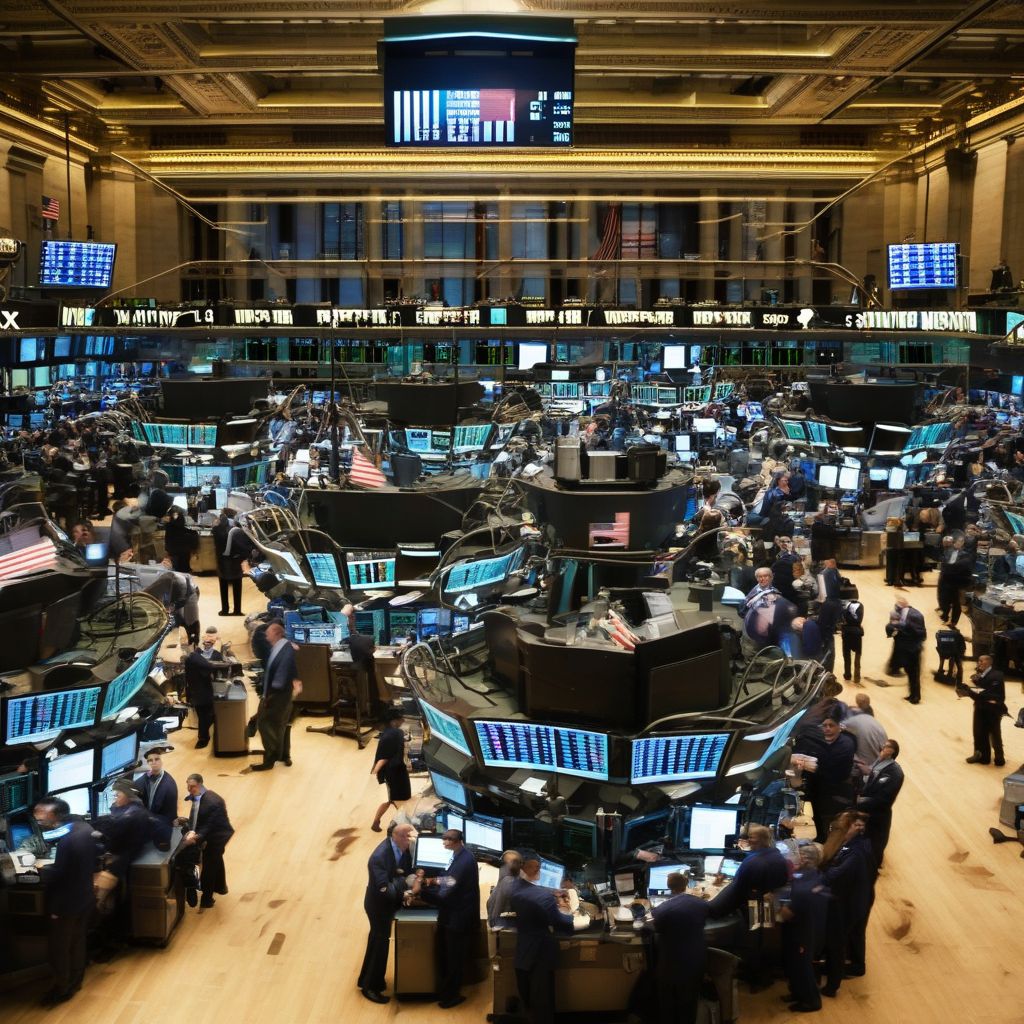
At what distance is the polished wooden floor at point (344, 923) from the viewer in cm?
811

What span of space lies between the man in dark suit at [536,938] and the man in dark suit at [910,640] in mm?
7476

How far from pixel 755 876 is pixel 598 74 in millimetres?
24071

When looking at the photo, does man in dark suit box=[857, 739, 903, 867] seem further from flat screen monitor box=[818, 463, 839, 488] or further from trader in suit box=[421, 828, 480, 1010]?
flat screen monitor box=[818, 463, 839, 488]

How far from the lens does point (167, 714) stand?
10.9m

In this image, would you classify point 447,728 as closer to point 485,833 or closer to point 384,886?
point 485,833

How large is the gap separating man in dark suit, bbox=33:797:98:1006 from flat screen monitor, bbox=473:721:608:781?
2561mm

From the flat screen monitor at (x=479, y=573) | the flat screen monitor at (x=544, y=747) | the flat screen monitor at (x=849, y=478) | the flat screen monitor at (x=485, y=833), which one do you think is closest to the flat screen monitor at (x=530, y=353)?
the flat screen monitor at (x=849, y=478)

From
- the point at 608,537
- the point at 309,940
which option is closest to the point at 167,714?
the point at 309,940

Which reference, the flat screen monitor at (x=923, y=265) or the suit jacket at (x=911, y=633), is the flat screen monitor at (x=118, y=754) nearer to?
the suit jacket at (x=911, y=633)

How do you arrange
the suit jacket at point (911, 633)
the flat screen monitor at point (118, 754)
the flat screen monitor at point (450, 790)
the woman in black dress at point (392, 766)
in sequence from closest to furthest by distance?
the flat screen monitor at point (450, 790), the flat screen monitor at point (118, 754), the woman in black dress at point (392, 766), the suit jacket at point (911, 633)

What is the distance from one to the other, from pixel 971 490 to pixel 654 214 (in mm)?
23203

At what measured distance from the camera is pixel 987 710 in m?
12.0

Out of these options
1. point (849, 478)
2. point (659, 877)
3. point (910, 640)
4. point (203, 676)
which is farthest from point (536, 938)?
point (849, 478)

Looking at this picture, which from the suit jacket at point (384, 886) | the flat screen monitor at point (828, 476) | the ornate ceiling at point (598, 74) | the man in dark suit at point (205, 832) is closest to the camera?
the suit jacket at point (384, 886)
